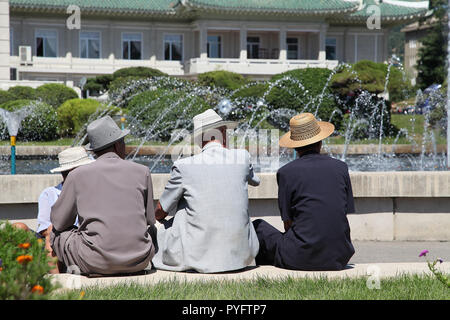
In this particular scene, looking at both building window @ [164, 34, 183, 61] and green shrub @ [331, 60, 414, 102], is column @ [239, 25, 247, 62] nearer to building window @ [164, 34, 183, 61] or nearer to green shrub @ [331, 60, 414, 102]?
building window @ [164, 34, 183, 61]

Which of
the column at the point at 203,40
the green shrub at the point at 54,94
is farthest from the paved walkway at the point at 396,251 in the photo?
the column at the point at 203,40

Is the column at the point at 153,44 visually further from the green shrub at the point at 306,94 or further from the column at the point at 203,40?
the green shrub at the point at 306,94

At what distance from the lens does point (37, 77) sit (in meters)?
37.2

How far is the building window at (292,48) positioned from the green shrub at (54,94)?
19629 mm

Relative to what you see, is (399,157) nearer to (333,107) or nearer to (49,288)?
(333,107)

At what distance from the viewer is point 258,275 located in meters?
4.77

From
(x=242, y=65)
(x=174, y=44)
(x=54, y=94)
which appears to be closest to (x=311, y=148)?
(x=54, y=94)

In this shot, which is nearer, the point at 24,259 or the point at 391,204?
the point at 24,259

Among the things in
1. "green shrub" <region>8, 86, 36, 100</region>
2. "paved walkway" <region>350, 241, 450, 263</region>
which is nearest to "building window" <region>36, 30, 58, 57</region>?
"green shrub" <region>8, 86, 36, 100</region>

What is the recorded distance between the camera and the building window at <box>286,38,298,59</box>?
42544 millimetres

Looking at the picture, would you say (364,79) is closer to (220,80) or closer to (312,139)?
(220,80)

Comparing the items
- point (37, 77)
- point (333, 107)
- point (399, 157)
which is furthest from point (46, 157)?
point (37, 77)

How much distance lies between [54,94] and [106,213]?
21754 millimetres
